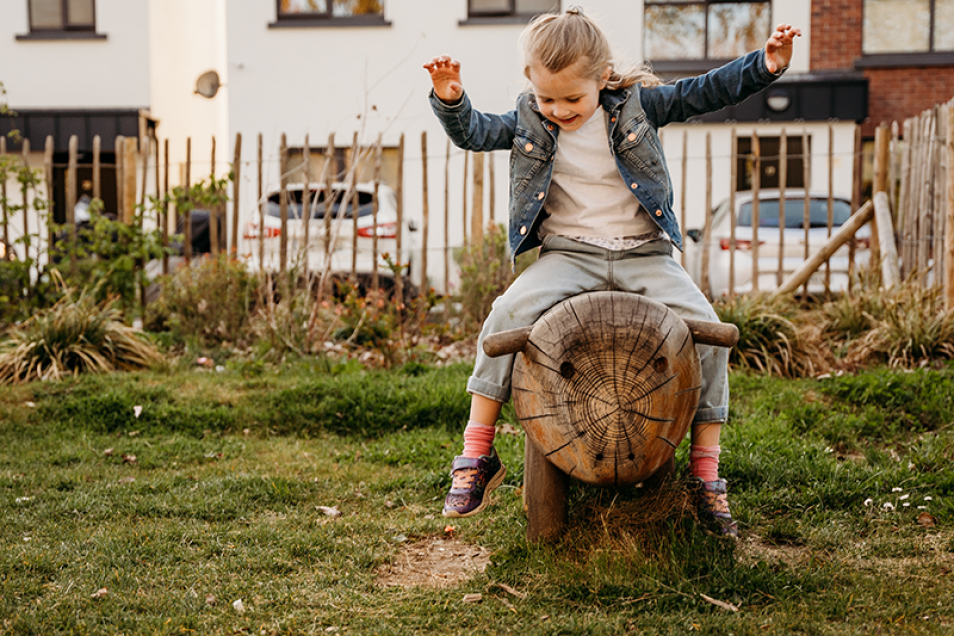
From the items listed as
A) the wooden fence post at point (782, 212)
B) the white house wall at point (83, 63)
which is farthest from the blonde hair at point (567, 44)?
the white house wall at point (83, 63)

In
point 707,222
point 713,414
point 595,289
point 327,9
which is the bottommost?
point 713,414

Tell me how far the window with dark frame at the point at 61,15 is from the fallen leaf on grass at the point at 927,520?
1374 centimetres

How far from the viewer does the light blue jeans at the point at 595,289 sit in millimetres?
2996

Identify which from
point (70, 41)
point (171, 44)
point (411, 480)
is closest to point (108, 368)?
point (411, 480)

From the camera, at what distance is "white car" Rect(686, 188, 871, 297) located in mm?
8352

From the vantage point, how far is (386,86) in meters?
12.4

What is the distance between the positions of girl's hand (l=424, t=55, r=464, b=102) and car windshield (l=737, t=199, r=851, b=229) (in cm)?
647

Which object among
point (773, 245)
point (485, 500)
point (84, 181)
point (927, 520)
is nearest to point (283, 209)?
point (773, 245)

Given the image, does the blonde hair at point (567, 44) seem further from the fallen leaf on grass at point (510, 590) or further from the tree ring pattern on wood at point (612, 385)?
the fallen leaf on grass at point (510, 590)

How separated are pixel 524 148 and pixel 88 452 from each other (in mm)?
2893

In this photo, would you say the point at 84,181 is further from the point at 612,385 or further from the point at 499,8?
the point at 612,385

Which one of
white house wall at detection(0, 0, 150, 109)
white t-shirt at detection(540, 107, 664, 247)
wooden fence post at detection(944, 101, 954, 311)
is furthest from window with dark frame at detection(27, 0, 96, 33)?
white t-shirt at detection(540, 107, 664, 247)

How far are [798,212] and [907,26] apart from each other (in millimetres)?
5583

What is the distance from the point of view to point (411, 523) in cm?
362
